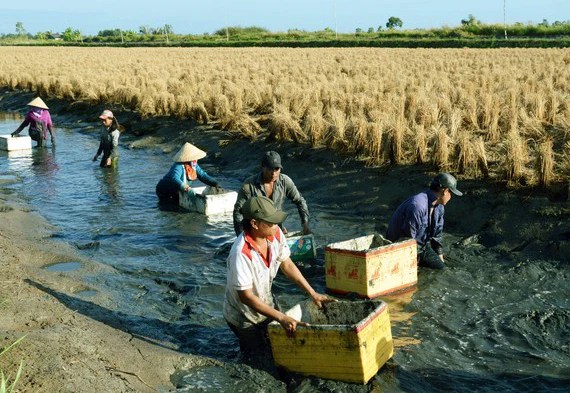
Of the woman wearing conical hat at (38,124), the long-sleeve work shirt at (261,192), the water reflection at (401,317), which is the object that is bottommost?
the water reflection at (401,317)

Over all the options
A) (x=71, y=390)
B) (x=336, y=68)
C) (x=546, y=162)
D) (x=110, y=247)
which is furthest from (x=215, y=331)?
(x=336, y=68)

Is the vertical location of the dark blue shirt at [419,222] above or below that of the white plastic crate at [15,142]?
below

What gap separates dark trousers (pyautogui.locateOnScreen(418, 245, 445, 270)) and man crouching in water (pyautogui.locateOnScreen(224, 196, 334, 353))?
2844mm

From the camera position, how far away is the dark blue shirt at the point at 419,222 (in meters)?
8.05

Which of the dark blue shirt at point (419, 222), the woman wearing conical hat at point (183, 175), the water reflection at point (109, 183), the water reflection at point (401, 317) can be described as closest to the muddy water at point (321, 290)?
the water reflection at point (401, 317)

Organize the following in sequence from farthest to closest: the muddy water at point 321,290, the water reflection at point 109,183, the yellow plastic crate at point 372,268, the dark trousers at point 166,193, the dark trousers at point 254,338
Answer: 1. the water reflection at point 109,183
2. the dark trousers at point 166,193
3. the yellow plastic crate at point 372,268
4. the dark trousers at point 254,338
5. the muddy water at point 321,290

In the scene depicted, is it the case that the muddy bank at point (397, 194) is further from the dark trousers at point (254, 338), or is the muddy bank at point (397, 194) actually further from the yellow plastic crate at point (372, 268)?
the dark trousers at point (254, 338)

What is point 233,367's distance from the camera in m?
6.03

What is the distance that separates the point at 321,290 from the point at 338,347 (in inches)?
104

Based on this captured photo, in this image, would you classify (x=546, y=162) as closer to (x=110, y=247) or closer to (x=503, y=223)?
(x=503, y=223)

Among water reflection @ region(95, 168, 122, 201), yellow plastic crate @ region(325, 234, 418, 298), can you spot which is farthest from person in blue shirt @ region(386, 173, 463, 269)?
water reflection @ region(95, 168, 122, 201)

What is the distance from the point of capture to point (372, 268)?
752 centimetres

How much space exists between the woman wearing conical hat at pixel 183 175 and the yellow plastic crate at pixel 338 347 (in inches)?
222

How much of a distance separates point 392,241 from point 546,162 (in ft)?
10.1
